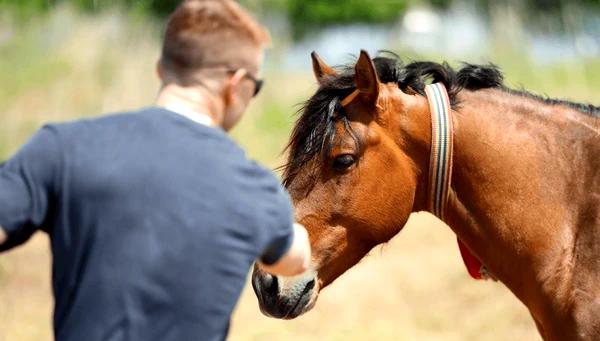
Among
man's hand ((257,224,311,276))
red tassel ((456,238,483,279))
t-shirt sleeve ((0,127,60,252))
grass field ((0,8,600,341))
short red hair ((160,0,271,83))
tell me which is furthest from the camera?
grass field ((0,8,600,341))

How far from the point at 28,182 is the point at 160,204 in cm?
30

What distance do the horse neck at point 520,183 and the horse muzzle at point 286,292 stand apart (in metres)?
0.67

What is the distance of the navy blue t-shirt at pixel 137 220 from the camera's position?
1927 millimetres

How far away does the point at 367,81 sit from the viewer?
3453mm

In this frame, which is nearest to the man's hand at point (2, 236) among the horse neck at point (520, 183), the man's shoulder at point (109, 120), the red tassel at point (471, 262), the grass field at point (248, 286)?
the man's shoulder at point (109, 120)

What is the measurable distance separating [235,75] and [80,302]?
0.65 metres

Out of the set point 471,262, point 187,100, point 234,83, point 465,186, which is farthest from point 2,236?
point 471,262

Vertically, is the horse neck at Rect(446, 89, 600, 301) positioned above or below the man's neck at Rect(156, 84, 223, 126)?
below

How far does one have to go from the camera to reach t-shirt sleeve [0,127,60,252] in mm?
1899

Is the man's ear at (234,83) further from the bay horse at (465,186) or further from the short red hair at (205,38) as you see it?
the bay horse at (465,186)

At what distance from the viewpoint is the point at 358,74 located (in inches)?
136

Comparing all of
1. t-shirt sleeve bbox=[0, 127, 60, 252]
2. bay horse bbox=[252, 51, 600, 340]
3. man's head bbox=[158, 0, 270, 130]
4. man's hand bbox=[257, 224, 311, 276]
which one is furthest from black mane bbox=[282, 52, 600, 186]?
t-shirt sleeve bbox=[0, 127, 60, 252]

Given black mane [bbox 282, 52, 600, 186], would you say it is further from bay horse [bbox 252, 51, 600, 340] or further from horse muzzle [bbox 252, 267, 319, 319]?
horse muzzle [bbox 252, 267, 319, 319]

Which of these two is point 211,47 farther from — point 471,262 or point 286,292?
point 471,262
